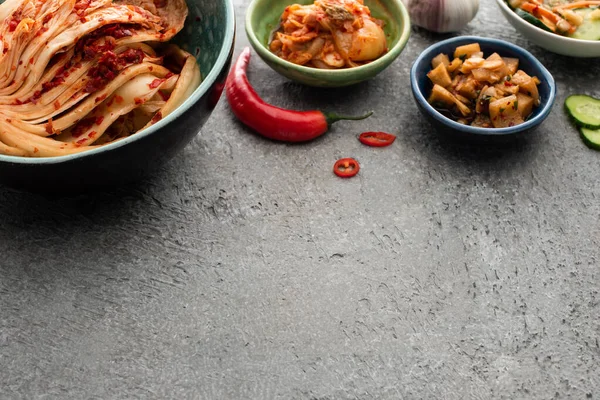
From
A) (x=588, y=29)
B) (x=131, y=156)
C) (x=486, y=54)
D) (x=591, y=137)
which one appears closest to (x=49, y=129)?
(x=131, y=156)

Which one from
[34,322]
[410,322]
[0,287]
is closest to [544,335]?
[410,322]

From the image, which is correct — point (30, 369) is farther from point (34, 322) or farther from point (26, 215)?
point (26, 215)

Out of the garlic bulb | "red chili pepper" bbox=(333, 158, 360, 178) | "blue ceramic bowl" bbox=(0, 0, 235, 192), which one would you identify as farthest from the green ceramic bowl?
"blue ceramic bowl" bbox=(0, 0, 235, 192)

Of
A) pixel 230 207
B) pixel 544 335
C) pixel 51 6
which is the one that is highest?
pixel 51 6

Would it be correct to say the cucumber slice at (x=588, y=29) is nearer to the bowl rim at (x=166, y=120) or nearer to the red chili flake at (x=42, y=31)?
the bowl rim at (x=166, y=120)

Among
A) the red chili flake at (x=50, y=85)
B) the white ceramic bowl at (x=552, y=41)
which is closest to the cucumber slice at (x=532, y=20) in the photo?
the white ceramic bowl at (x=552, y=41)

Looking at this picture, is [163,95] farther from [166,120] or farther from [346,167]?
[346,167]
